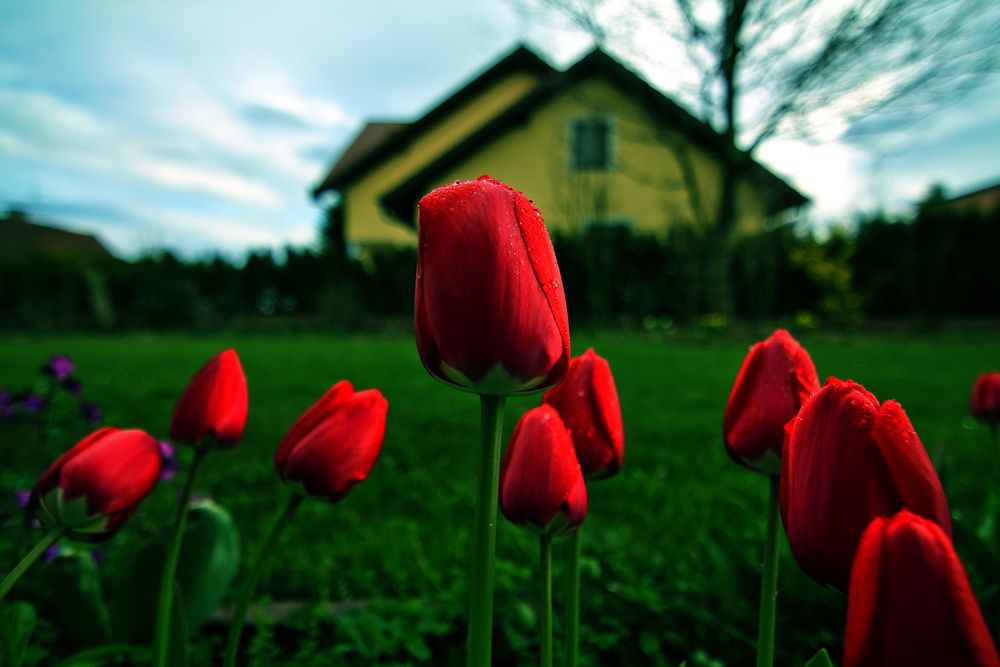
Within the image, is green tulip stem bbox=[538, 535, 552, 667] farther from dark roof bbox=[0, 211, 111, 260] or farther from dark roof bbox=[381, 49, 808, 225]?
dark roof bbox=[0, 211, 111, 260]

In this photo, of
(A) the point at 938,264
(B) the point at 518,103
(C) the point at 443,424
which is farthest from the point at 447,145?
(C) the point at 443,424

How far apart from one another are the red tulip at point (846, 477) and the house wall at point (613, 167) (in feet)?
47.5

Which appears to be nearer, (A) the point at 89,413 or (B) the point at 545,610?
(B) the point at 545,610

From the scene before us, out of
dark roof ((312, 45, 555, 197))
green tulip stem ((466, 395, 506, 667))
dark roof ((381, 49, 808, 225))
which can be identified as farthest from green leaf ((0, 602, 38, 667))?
dark roof ((312, 45, 555, 197))

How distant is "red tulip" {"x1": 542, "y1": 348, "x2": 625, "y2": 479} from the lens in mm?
635

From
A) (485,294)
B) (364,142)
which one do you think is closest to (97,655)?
(485,294)

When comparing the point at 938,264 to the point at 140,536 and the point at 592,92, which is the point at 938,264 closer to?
the point at 592,92

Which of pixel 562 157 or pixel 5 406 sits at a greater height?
pixel 562 157

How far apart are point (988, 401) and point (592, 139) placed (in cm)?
1494

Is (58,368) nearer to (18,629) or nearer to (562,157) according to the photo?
(18,629)

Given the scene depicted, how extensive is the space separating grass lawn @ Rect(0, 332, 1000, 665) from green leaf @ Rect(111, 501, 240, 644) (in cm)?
12

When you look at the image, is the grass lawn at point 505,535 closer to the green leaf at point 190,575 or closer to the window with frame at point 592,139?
the green leaf at point 190,575

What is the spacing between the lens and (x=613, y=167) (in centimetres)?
1547

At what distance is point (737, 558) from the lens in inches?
47.6
